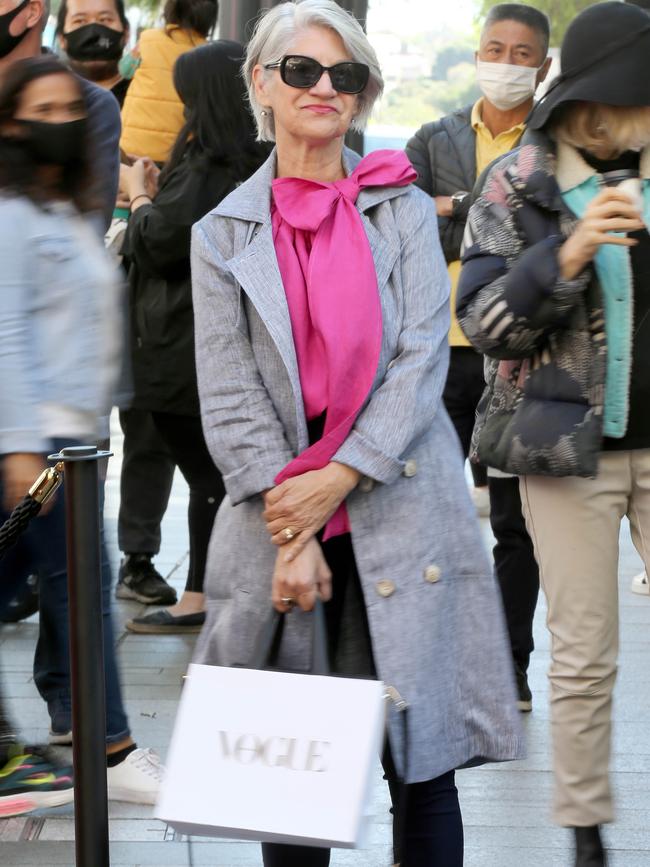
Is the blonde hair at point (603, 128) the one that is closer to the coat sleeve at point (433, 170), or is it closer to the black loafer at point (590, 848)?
the black loafer at point (590, 848)

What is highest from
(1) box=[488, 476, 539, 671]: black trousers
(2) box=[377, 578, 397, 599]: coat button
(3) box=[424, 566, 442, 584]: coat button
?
(3) box=[424, 566, 442, 584]: coat button

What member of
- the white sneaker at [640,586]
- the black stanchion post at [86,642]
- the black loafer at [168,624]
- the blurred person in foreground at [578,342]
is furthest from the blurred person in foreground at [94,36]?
the black stanchion post at [86,642]

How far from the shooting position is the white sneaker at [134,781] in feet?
13.7

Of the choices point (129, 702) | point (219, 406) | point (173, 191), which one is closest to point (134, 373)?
point (173, 191)

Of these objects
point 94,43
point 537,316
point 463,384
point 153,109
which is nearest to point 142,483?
point 153,109

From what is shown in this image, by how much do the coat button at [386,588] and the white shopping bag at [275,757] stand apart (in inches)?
17.0

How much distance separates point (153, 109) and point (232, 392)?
11.1 ft

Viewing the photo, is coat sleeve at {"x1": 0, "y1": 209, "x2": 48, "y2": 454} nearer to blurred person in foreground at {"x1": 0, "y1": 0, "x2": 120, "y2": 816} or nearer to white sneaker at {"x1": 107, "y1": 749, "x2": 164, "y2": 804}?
blurred person in foreground at {"x1": 0, "y1": 0, "x2": 120, "y2": 816}

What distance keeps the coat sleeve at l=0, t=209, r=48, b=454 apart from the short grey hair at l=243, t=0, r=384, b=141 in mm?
858

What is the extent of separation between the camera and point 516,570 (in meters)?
4.78

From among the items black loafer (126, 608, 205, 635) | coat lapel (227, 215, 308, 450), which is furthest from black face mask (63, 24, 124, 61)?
coat lapel (227, 215, 308, 450)

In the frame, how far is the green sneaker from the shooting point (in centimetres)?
403

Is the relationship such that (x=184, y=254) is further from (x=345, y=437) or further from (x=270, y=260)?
(x=345, y=437)

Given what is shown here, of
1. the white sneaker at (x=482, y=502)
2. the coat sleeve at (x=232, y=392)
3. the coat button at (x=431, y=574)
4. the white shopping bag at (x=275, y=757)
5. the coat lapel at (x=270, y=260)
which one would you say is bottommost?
the white sneaker at (x=482, y=502)
